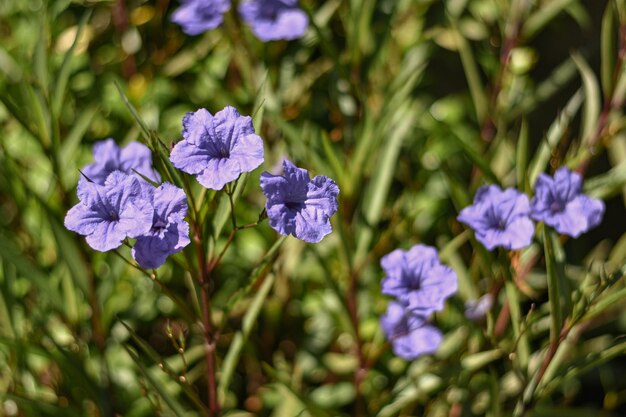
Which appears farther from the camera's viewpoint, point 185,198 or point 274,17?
point 274,17

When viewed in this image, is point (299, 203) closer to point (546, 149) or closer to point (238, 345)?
point (238, 345)

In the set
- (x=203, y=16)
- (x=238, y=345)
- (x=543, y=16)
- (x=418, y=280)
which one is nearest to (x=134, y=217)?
(x=238, y=345)

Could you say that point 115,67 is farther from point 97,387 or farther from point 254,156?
point 254,156

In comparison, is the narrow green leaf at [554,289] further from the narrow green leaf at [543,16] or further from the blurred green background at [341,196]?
the narrow green leaf at [543,16]

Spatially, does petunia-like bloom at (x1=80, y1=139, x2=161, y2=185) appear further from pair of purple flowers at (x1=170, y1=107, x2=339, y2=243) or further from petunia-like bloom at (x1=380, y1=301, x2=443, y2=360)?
petunia-like bloom at (x1=380, y1=301, x2=443, y2=360)

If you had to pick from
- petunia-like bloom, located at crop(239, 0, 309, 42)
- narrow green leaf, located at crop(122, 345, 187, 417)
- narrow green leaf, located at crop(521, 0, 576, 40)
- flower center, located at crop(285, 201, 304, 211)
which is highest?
petunia-like bloom, located at crop(239, 0, 309, 42)

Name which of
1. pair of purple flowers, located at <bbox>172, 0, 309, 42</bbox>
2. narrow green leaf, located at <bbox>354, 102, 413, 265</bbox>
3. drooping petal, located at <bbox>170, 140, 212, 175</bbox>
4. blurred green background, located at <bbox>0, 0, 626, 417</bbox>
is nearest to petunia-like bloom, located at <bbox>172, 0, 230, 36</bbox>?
pair of purple flowers, located at <bbox>172, 0, 309, 42</bbox>

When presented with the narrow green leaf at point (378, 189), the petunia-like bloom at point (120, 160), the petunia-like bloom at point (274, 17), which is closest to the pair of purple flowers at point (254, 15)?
the petunia-like bloom at point (274, 17)
